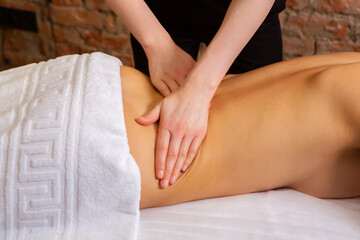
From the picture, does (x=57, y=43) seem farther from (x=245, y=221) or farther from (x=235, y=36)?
(x=245, y=221)

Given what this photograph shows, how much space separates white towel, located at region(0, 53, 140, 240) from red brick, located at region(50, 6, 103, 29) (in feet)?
4.52

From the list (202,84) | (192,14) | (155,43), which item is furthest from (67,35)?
(202,84)

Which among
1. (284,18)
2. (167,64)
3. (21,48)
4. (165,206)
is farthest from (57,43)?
(165,206)

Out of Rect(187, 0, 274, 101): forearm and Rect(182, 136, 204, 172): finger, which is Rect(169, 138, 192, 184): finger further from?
Rect(187, 0, 274, 101): forearm

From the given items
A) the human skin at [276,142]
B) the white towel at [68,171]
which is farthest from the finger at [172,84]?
the white towel at [68,171]

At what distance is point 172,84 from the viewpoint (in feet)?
3.46

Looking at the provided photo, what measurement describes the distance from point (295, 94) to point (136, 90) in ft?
1.20

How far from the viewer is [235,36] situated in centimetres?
104

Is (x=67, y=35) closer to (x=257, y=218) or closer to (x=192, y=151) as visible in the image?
(x=192, y=151)

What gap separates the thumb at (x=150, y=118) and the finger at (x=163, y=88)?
11 centimetres

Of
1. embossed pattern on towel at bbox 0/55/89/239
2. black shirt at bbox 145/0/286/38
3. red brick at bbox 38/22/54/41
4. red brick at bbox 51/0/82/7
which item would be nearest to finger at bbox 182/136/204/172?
embossed pattern on towel at bbox 0/55/89/239

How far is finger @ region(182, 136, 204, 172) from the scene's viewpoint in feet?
2.91

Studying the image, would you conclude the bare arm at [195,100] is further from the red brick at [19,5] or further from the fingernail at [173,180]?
the red brick at [19,5]

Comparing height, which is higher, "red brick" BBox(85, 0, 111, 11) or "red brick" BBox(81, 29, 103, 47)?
"red brick" BBox(85, 0, 111, 11)
